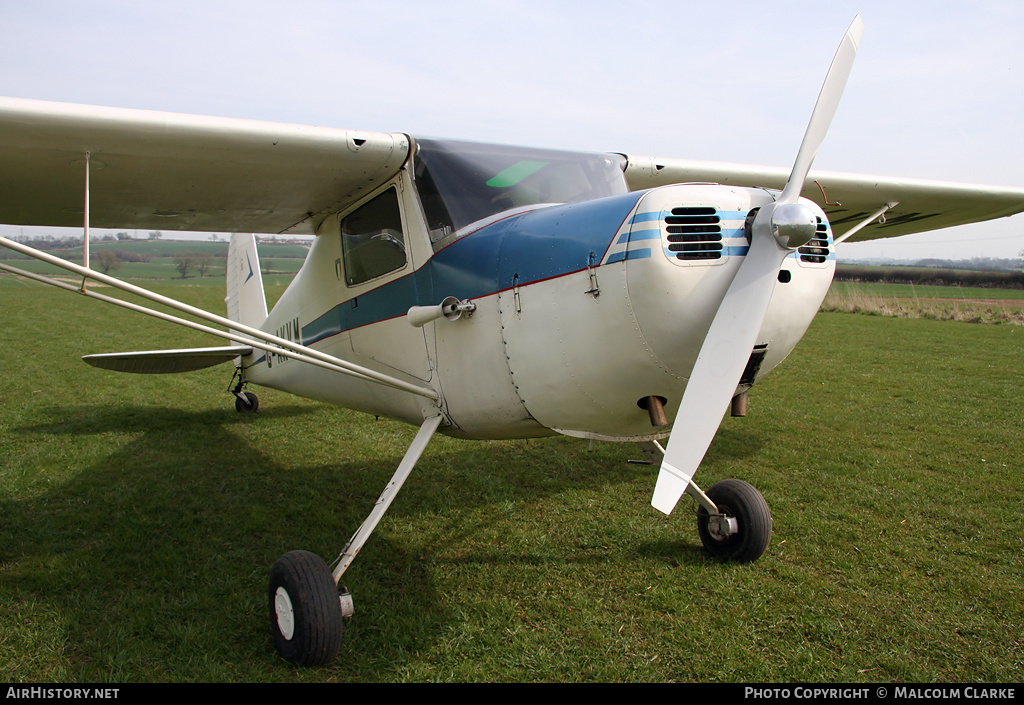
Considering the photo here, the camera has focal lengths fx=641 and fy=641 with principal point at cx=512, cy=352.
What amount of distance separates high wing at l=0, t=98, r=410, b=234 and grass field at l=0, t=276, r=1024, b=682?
221 cm

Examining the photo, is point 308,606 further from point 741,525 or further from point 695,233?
point 741,525

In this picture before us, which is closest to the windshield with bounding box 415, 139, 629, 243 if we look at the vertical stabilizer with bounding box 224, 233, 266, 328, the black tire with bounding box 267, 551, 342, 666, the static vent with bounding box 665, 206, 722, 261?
the static vent with bounding box 665, 206, 722, 261

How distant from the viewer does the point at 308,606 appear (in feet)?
9.41

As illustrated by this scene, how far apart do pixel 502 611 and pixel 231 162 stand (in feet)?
9.55

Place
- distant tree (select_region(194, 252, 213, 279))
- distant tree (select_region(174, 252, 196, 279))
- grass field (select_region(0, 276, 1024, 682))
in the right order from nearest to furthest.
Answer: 1. grass field (select_region(0, 276, 1024, 682))
2. distant tree (select_region(174, 252, 196, 279))
3. distant tree (select_region(194, 252, 213, 279))

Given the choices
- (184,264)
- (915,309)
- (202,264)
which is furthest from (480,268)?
(202,264)

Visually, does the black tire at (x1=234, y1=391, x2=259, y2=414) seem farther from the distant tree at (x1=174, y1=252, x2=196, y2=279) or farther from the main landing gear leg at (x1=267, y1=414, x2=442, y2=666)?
the distant tree at (x1=174, y1=252, x2=196, y2=279)

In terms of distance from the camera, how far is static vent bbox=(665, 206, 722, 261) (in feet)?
8.08

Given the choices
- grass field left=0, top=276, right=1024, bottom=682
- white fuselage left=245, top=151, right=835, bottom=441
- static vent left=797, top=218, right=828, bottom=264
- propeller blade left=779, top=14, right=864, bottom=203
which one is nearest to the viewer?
white fuselage left=245, top=151, right=835, bottom=441

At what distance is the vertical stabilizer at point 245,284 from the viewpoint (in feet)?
26.3

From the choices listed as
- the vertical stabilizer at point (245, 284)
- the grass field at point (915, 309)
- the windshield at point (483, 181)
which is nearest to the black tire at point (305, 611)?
the windshield at point (483, 181)

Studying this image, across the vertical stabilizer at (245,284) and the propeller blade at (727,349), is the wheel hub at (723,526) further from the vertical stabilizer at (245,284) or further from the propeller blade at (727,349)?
the vertical stabilizer at (245,284)

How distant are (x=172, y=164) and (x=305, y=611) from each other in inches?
102
